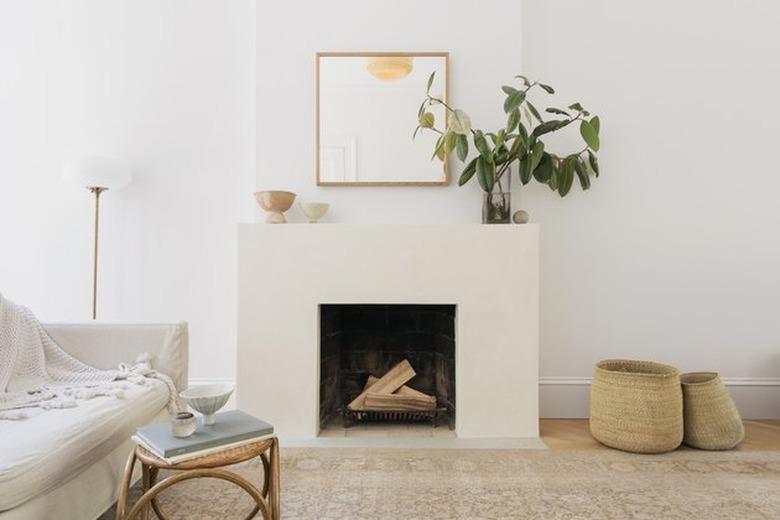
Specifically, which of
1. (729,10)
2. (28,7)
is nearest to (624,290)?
(729,10)

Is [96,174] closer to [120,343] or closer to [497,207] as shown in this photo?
[120,343]

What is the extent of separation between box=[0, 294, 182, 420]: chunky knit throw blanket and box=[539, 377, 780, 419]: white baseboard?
2.08 meters

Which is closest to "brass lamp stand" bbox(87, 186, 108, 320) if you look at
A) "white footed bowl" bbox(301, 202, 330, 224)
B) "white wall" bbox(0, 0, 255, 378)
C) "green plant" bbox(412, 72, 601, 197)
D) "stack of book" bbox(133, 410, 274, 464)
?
"white wall" bbox(0, 0, 255, 378)

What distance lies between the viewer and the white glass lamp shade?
108 inches

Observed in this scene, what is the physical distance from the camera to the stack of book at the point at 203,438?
4.52 ft

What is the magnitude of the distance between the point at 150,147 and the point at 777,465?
12.0 ft

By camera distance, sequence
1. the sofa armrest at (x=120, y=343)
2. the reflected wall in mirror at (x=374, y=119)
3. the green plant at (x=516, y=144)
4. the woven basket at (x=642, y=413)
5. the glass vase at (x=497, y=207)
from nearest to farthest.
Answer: the sofa armrest at (x=120, y=343) → the woven basket at (x=642, y=413) → the green plant at (x=516, y=144) → the glass vase at (x=497, y=207) → the reflected wall in mirror at (x=374, y=119)

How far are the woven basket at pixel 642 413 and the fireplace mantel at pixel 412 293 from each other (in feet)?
1.18

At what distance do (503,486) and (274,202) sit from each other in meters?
1.79

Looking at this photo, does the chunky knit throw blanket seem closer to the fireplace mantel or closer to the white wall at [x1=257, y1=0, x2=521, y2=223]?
the fireplace mantel

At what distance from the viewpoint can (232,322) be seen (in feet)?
10.0

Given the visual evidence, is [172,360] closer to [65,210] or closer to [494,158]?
[65,210]

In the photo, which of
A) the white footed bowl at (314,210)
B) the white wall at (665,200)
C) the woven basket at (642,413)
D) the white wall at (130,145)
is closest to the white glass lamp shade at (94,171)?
the white wall at (130,145)

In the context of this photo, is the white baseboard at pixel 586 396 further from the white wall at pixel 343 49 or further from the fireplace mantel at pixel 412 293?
the white wall at pixel 343 49
